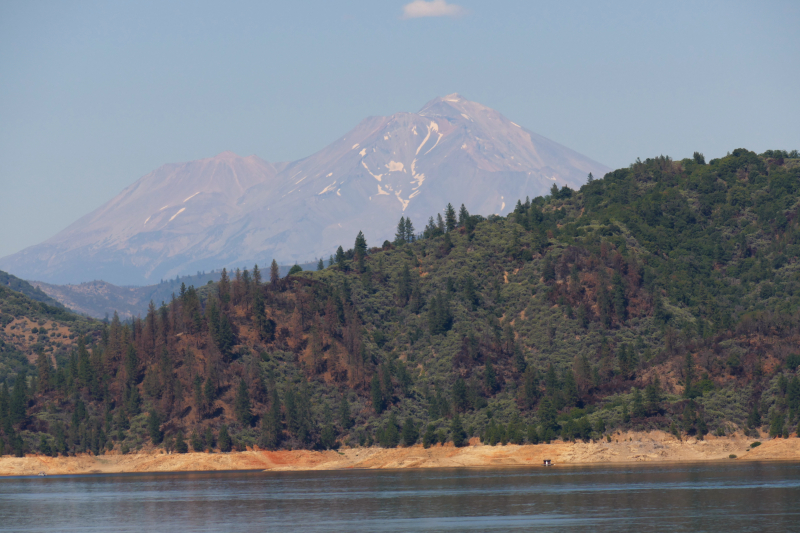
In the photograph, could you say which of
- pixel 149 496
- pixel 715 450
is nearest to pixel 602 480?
pixel 715 450

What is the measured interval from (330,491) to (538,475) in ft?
122

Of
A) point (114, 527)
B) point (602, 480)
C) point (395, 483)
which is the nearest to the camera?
point (114, 527)

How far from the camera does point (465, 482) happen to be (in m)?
164

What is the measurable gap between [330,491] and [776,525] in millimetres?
75254

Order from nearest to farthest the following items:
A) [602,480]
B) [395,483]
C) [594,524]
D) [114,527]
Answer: [594,524]
[114,527]
[602,480]
[395,483]

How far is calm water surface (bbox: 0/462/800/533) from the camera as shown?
110188mm

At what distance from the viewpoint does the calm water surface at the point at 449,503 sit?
110188 mm

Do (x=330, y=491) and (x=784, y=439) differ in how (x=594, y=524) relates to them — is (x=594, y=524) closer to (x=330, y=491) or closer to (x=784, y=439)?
(x=330, y=491)

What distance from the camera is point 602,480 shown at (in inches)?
6137

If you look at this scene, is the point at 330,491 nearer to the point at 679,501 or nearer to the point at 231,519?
the point at 231,519

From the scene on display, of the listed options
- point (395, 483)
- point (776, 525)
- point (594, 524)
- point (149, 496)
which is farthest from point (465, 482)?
point (776, 525)

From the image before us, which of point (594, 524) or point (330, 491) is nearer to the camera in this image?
point (594, 524)

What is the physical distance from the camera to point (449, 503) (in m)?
133

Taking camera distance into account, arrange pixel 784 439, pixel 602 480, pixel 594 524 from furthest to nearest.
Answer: pixel 784 439, pixel 602 480, pixel 594 524
